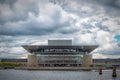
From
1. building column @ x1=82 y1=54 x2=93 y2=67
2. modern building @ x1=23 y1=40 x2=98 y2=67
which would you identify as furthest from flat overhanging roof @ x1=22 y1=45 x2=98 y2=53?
building column @ x1=82 y1=54 x2=93 y2=67

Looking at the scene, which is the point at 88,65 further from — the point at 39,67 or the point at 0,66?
the point at 0,66

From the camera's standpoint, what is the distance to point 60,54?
174m

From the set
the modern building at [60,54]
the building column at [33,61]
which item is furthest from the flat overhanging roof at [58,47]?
the building column at [33,61]

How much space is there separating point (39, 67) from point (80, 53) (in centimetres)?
2279

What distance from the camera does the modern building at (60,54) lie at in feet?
567

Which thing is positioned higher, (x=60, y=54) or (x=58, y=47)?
(x=58, y=47)

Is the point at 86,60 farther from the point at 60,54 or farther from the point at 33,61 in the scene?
the point at 33,61

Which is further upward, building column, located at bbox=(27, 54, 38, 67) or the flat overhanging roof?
the flat overhanging roof

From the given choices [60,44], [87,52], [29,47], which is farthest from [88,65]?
[29,47]

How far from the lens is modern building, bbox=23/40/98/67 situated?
172875 millimetres

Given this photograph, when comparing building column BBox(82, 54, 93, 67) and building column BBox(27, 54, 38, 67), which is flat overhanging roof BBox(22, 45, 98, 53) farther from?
building column BBox(27, 54, 38, 67)

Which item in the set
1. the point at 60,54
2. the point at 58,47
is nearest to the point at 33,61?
the point at 60,54

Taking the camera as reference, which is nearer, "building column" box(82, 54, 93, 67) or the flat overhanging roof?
the flat overhanging roof

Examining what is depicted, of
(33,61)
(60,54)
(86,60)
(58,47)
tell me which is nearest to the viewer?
(58,47)
